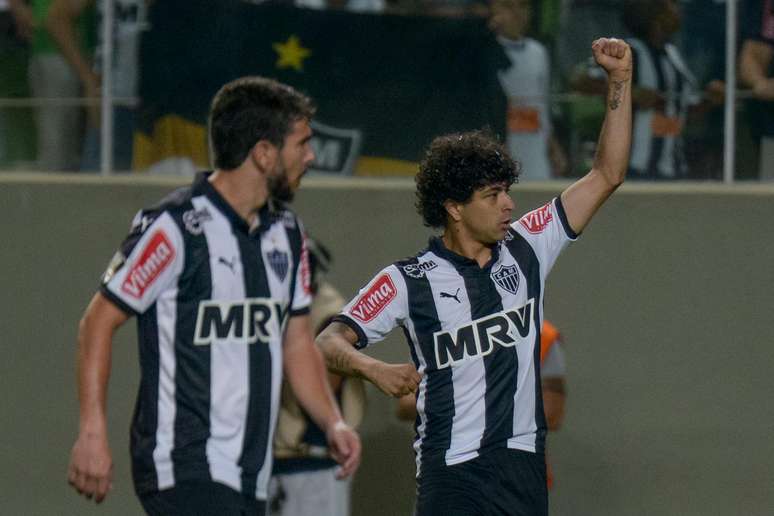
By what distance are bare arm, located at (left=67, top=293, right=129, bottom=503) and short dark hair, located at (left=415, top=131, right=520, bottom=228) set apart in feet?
5.28

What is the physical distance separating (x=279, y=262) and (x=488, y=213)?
1138 mm

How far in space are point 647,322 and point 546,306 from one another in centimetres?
51

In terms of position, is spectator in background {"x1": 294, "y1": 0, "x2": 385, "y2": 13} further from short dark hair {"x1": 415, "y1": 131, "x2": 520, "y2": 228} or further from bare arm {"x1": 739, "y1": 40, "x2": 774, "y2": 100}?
short dark hair {"x1": 415, "y1": 131, "x2": 520, "y2": 228}

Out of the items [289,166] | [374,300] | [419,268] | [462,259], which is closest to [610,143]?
[462,259]

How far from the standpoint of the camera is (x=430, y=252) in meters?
5.71

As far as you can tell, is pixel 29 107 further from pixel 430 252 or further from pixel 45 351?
pixel 430 252

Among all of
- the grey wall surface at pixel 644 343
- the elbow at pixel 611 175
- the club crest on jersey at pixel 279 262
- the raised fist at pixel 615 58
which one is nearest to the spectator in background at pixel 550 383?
the grey wall surface at pixel 644 343

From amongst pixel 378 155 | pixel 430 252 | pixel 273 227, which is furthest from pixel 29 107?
pixel 273 227

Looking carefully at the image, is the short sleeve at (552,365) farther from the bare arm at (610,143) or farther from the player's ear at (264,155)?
the player's ear at (264,155)

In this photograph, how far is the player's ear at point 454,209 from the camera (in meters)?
5.68

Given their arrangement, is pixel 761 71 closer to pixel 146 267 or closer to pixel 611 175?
pixel 611 175

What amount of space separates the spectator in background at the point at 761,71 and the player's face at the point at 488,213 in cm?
249

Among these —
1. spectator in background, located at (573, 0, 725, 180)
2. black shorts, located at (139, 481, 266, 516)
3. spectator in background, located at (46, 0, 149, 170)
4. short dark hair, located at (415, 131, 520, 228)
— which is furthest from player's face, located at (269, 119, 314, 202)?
spectator in background, located at (46, 0, 149, 170)

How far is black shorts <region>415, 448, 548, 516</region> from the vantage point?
540 centimetres
